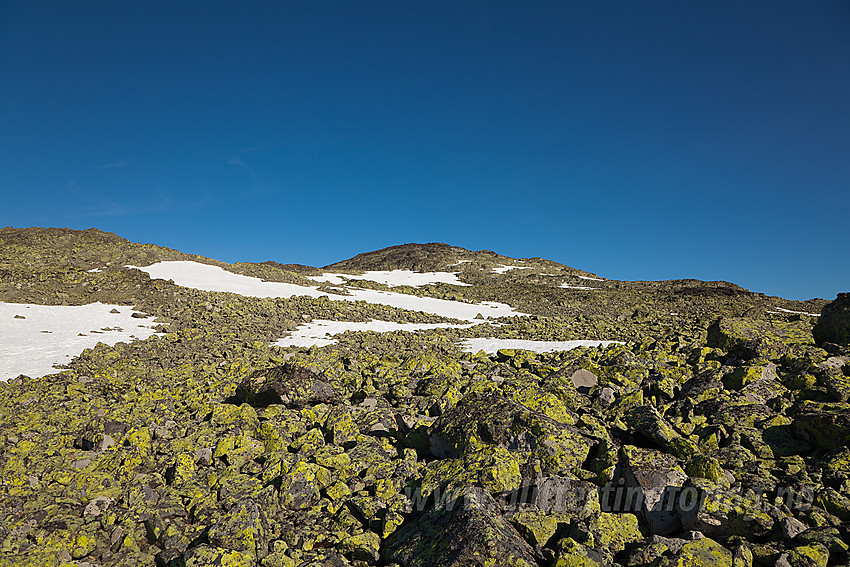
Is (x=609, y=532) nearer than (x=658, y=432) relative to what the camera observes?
Yes

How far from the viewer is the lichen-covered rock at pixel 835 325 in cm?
1060

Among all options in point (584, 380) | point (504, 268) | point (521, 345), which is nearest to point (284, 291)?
point (521, 345)

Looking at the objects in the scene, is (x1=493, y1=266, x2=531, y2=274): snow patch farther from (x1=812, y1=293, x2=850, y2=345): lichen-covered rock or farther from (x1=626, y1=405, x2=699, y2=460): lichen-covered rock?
(x1=626, y1=405, x2=699, y2=460): lichen-covered rock

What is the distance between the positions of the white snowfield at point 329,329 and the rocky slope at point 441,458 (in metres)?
2.58

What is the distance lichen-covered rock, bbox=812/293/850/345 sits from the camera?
10.6 m

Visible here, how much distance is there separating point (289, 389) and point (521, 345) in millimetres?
8500

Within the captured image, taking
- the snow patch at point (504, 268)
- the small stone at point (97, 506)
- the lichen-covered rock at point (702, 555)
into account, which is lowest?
the small stone at point (97, 506)

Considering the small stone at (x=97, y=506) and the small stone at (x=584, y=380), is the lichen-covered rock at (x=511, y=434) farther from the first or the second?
the small stone at (x=97, y=506)

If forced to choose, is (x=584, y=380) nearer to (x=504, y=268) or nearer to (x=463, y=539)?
(x=463, y=539)

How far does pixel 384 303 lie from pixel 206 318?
1005 centimetres

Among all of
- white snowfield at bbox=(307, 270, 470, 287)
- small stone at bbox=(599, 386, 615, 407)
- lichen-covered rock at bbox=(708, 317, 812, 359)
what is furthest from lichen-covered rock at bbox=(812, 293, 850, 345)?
white snowfield at bbox=(307, 270, 470, 287)

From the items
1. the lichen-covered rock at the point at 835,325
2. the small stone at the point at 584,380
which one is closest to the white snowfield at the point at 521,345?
the small stone at the point at 584,380

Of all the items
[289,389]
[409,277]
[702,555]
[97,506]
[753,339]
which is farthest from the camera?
[409,277]

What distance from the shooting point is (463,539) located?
3973mm
